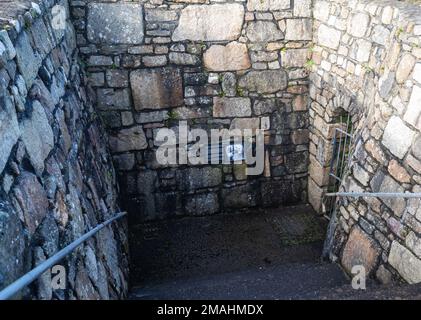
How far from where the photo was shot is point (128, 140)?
16.2 feet

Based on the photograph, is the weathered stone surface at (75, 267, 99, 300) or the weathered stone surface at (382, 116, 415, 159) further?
the weathered stone surface at (382, 116, 415, 159)

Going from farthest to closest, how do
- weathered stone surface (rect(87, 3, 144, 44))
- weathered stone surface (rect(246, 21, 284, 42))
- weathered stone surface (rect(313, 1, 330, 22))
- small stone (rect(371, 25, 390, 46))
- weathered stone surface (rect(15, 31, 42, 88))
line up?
weathered stone surface (rect(246, 21, 284, 42)) → weathered stone surface (rect(313, 1, 330, 22)) → weathered stone surface (rect(87, 3, 144, 44)) → small stone (rect(371, 25, 390, 46)) → weathered stone surface (rect(15, 31, 42, 88))

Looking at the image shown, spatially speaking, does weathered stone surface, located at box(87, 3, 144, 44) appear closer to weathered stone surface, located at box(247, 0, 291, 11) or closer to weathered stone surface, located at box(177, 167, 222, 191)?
weathered stone surface, located at box(247, 0, 291, 11)

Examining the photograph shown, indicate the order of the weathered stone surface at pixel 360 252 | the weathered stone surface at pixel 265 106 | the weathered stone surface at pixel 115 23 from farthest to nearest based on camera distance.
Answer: the weathered stone surface at pixel 265 106, the weathered stone surface at pixel 115 23, the weathered stone surface at pixel 360 252

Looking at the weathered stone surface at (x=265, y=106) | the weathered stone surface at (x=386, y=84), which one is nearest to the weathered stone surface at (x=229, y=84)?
the weathered stone surface at (x=265, y=106)

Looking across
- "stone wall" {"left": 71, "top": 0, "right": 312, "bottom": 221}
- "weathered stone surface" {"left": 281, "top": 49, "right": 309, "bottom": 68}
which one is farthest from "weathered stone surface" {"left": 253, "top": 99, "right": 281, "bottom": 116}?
"weathered stone surface" {"left": 281, "top": 49, "right": 309, "bottom": 68}

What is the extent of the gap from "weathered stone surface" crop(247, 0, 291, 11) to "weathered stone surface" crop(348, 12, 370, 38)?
0.85 meters

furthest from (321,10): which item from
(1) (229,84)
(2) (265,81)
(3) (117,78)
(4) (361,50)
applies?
(3) (117,78)

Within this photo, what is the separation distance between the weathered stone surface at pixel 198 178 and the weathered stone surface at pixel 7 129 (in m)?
3.17

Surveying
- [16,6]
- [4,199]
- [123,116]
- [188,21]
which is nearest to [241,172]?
[123,116]

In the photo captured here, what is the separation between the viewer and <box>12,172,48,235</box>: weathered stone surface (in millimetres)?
1916

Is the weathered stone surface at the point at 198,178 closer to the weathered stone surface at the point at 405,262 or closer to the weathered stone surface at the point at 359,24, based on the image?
the weathered stone surface at the point at 359,24

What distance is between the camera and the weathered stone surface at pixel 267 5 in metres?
4.67

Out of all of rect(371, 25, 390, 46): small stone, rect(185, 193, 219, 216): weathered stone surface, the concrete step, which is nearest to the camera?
the concrete step
